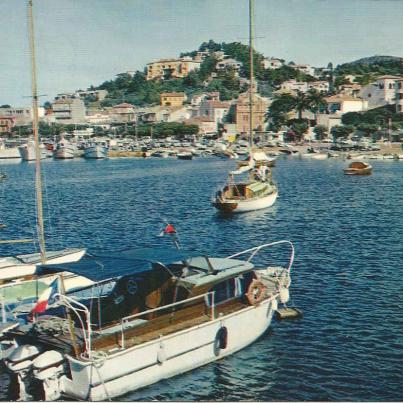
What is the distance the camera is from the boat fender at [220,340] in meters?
19.5

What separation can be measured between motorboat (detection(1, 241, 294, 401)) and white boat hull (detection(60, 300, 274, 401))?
28 mm

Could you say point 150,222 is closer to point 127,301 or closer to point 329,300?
point 329,300

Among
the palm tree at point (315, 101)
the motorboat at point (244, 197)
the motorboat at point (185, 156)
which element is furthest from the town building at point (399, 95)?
the motorboat at point (244, 197)

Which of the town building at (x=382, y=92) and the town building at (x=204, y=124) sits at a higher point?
the town building at (x=382, y=92)

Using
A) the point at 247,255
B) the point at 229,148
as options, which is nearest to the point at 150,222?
the point at 247,255

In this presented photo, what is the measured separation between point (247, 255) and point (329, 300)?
1043 cm

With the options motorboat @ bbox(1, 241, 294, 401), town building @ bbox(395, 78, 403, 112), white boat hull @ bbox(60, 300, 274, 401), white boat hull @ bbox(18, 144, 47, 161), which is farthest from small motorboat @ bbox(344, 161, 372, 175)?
white boat hull @ bbox(18, 144, 47, 161)

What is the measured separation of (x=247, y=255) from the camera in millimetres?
36562

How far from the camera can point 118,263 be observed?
19188 millimetres

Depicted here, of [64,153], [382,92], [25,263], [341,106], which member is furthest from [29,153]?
[25,263]

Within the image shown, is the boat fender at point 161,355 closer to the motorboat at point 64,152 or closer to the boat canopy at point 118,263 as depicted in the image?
the boat canopy at point 118,263

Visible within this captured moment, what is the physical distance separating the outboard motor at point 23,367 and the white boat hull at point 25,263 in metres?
8.41

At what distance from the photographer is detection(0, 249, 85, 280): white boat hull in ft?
88.3

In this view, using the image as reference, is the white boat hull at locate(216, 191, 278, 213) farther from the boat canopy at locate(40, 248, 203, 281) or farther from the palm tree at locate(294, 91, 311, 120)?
the palm tree at locate(294, 91, 311, 120)
